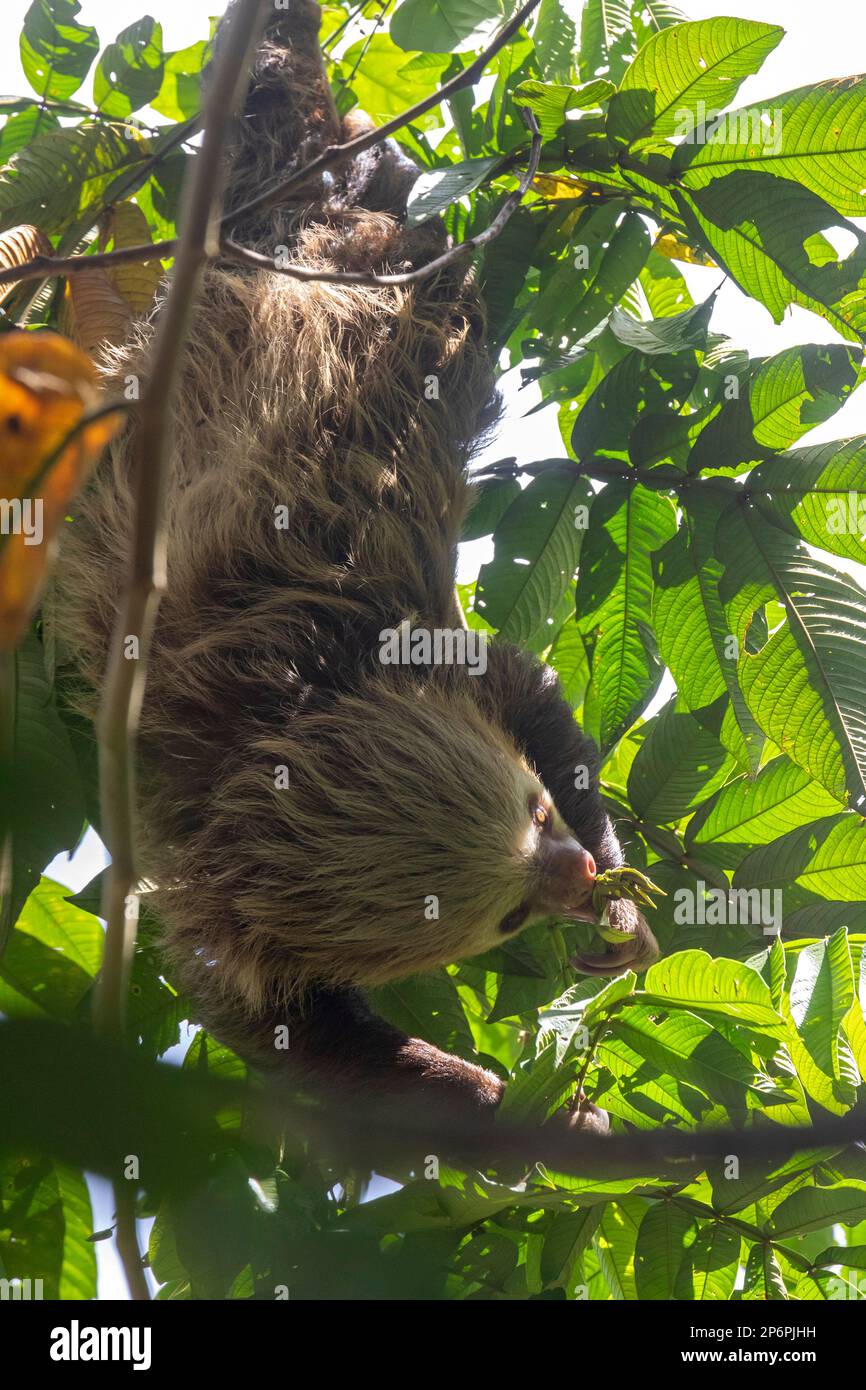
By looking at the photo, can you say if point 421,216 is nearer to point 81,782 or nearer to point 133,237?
point 133,237

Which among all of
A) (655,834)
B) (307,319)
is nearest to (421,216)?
(307,319)

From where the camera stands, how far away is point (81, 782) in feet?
11.2

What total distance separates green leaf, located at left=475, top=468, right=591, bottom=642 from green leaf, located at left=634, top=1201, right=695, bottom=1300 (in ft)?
5.70

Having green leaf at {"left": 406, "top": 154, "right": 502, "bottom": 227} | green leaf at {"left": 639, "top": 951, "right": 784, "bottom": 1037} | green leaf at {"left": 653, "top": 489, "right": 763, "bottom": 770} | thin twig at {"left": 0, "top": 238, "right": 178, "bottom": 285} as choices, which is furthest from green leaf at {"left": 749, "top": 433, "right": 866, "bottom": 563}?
thin twig at {"left": 0, "top": 238, "right": 178, "bottom": 285}

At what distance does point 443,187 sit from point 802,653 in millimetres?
1626

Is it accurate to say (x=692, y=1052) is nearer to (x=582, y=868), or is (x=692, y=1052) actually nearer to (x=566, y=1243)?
(x=566, y=1243)

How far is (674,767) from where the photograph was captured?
3629 millimetres

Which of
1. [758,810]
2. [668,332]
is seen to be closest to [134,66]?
[668,332]

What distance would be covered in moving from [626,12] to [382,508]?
71.2 inches

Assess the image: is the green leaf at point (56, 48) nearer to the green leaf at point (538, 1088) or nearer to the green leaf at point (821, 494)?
the green leaf at point (821, 494)

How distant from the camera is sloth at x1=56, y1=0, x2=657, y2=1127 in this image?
3.58 metres

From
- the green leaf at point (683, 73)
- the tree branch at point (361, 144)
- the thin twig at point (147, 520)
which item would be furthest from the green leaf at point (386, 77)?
the thin twig at point (147, 520)
